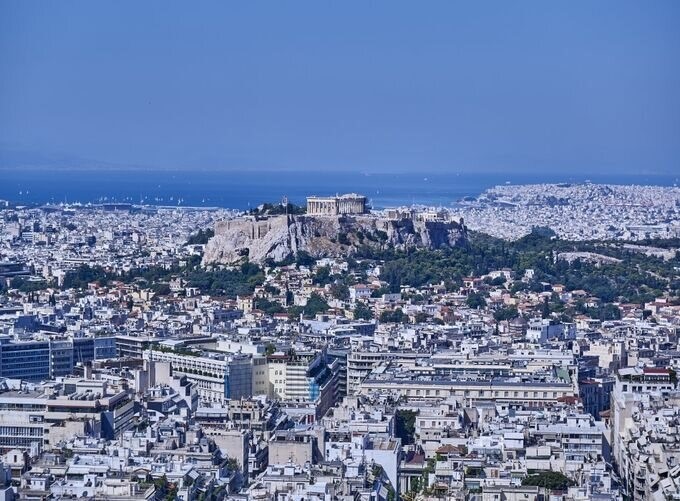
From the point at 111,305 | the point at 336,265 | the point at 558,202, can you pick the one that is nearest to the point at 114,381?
the point at 111,305

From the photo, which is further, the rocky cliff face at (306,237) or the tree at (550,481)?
the rocky cliff face at (306,237)

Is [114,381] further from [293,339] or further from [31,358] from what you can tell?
[293,339]

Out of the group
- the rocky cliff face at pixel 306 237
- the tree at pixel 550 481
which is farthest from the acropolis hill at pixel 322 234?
the tree at pixel 550 481

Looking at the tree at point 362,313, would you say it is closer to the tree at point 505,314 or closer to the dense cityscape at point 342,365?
the dense cityscape at point 342,365

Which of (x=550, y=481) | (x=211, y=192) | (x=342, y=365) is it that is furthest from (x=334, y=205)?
(x=211, y=192)

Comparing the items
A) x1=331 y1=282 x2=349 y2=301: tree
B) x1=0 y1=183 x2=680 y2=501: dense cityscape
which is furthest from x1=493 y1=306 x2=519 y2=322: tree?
x1=331 y1=282 x2=349 y2=301: tree

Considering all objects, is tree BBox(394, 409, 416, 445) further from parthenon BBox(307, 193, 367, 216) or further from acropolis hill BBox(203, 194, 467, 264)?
parthenon BBox(307, 193, 367, 216)

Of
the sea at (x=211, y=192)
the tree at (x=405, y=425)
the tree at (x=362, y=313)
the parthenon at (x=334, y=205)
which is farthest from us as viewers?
the sea at (x=211, y=192)
